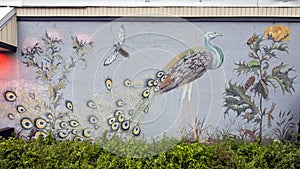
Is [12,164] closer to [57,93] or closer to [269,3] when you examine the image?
[57,93]

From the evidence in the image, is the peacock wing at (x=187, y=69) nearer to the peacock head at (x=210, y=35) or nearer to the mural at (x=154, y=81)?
the mural at (x=154, y=81)

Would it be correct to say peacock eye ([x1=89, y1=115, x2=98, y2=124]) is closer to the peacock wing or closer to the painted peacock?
the painted peacock

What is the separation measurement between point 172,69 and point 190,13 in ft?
2.86

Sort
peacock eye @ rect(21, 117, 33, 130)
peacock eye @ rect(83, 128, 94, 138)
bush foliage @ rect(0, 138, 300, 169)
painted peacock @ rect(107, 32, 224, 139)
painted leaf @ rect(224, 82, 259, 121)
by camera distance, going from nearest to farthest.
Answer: bush foliage @ rect(0, 138, 300, 169)
painted peacock @ rect(107, 32, 224, 139)
painted leaf @ rect(224, 82, 259, 121)
peacock eye @ rect(83, 128, 94, 138)
peacock eye @ rect(21, 117, 33, 130)

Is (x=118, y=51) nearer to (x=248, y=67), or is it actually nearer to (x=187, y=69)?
(x=187, y=69)

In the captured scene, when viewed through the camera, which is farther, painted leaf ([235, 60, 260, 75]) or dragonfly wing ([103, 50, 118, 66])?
dragonfly wing ([103, 50, 118, 66])

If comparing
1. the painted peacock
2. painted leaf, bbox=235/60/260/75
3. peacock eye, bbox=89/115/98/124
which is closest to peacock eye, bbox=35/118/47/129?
peacock eye, bbox=89/115/98/124

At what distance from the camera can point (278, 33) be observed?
4562mm

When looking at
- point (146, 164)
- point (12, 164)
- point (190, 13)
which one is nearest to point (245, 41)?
point (190, 13)

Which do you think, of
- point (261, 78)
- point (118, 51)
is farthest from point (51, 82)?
point (261, 78)

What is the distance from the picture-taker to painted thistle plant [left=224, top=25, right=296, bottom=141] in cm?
458

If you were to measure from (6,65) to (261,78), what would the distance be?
3924 millimetres

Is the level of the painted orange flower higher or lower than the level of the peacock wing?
higher

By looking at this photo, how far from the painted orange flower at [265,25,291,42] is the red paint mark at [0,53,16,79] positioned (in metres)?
3.90
